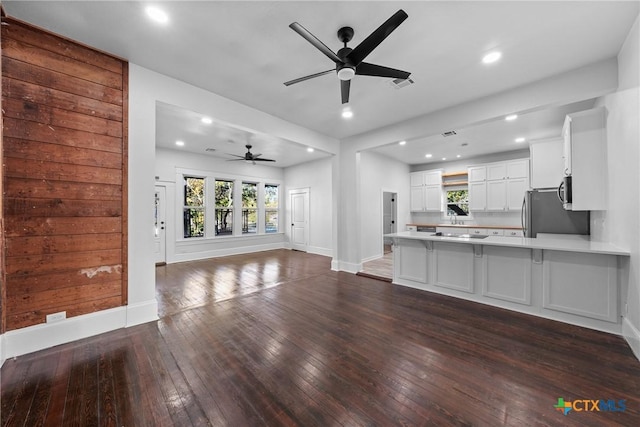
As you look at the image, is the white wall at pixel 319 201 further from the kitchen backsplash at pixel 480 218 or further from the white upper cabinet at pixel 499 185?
the white upper cabinet at pixel 499 185

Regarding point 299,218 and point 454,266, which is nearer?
point 454,266

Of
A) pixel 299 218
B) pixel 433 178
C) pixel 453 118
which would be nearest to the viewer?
pixel 453 118

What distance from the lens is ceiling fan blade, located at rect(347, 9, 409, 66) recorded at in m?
1.77

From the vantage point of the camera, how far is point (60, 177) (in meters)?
2.44

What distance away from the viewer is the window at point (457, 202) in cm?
756

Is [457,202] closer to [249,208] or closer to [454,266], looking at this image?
[454,266]

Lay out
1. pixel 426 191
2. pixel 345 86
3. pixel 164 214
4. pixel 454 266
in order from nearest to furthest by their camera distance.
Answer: pixel 345 86, pixel 454 266, pixel 164 214, pixel 426 191

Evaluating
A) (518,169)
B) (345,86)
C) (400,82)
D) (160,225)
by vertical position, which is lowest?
A: (160,225)

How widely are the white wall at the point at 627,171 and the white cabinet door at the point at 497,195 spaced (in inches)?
154

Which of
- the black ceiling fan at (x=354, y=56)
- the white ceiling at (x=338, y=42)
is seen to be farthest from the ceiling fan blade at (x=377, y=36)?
the white ceiling at (x=338, y=42)

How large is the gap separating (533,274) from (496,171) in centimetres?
454

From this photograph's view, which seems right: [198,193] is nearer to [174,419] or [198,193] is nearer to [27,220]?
[27,220]

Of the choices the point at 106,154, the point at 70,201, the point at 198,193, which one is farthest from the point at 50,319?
the point at 198,193

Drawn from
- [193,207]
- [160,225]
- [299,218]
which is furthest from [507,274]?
[160,225]
